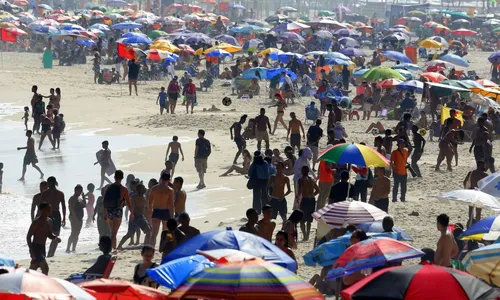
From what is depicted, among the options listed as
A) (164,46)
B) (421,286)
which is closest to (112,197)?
(421,286)

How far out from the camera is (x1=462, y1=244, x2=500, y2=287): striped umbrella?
7.85 meters

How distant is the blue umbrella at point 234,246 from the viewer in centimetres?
817

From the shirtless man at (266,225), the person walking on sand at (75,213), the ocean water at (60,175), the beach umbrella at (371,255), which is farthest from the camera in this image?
the ocean water at (60,175)

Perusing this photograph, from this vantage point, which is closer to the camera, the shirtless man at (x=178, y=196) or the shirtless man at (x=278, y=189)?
the shirtless man at (x=178, y=196)

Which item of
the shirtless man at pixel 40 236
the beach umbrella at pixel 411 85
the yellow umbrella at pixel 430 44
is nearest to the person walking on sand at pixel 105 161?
the shirtless man at pixel 40 236

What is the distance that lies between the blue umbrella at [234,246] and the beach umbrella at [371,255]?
14.8 inches

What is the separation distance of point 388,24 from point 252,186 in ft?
180

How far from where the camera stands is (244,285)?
6.61 m

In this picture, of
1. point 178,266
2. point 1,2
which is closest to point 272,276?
point 178,266

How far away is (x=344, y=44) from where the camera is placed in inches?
1623

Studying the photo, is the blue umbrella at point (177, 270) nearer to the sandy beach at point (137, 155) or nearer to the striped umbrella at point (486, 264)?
the striped umbrella at point (486, 264)

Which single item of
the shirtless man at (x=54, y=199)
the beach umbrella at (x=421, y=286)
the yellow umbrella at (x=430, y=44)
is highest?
the yellow umbrella at (x=430, y=44)

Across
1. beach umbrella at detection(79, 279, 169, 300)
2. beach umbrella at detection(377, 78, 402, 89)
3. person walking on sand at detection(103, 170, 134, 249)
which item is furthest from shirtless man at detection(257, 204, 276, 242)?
beach umbrella at detection(377, 78, 402, 89)

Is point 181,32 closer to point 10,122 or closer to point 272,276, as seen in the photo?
point 10,122
